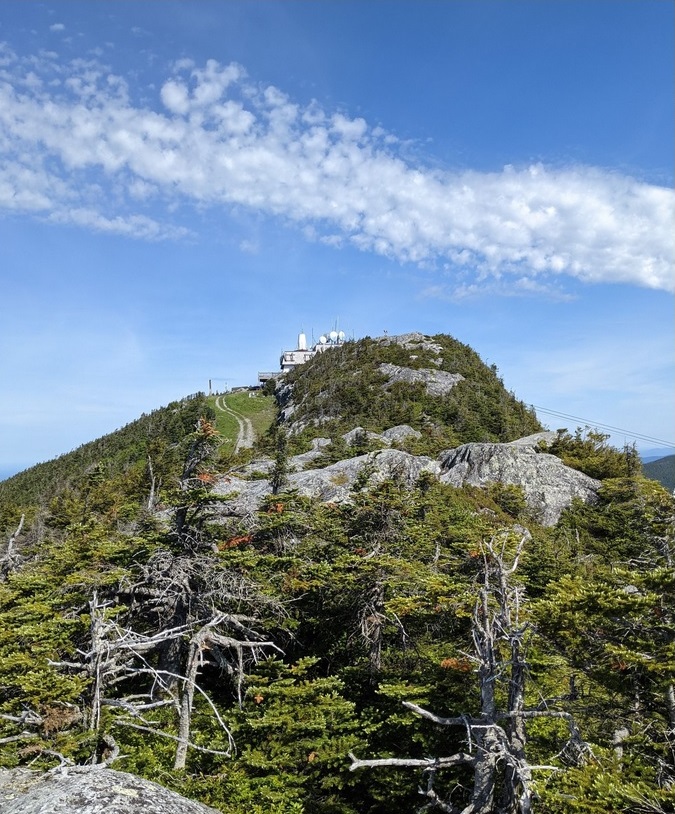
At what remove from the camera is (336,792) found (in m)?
13.2

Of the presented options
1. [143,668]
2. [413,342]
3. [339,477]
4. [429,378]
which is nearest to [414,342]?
[413,342]

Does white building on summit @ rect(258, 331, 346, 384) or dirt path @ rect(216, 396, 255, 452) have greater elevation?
white building on summit @ rect(258, 331, 346, 384)

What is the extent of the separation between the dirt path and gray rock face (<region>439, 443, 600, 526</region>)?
41382 mm

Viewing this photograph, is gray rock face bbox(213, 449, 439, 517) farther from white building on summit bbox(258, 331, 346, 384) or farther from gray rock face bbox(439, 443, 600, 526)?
white building on summit bbox(258, 331, 346, 384)

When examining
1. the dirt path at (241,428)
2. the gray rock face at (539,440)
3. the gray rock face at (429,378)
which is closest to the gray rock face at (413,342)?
the gray rock face at (429,378)

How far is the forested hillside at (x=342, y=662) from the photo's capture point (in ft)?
29.7

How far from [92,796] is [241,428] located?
310 feet

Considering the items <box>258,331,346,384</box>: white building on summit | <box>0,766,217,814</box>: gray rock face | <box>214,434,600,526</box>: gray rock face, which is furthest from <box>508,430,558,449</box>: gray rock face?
<box>258,331,346,384</box>: white building on summit

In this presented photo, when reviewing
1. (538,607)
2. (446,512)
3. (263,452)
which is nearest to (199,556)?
(538,607)

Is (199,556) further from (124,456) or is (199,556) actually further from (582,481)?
(124,456)

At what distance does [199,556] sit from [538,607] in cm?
1123

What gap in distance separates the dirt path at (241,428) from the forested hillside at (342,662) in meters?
58.0

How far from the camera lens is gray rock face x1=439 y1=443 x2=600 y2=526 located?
46219mm

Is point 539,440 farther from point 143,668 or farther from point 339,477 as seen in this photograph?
point 143,668
